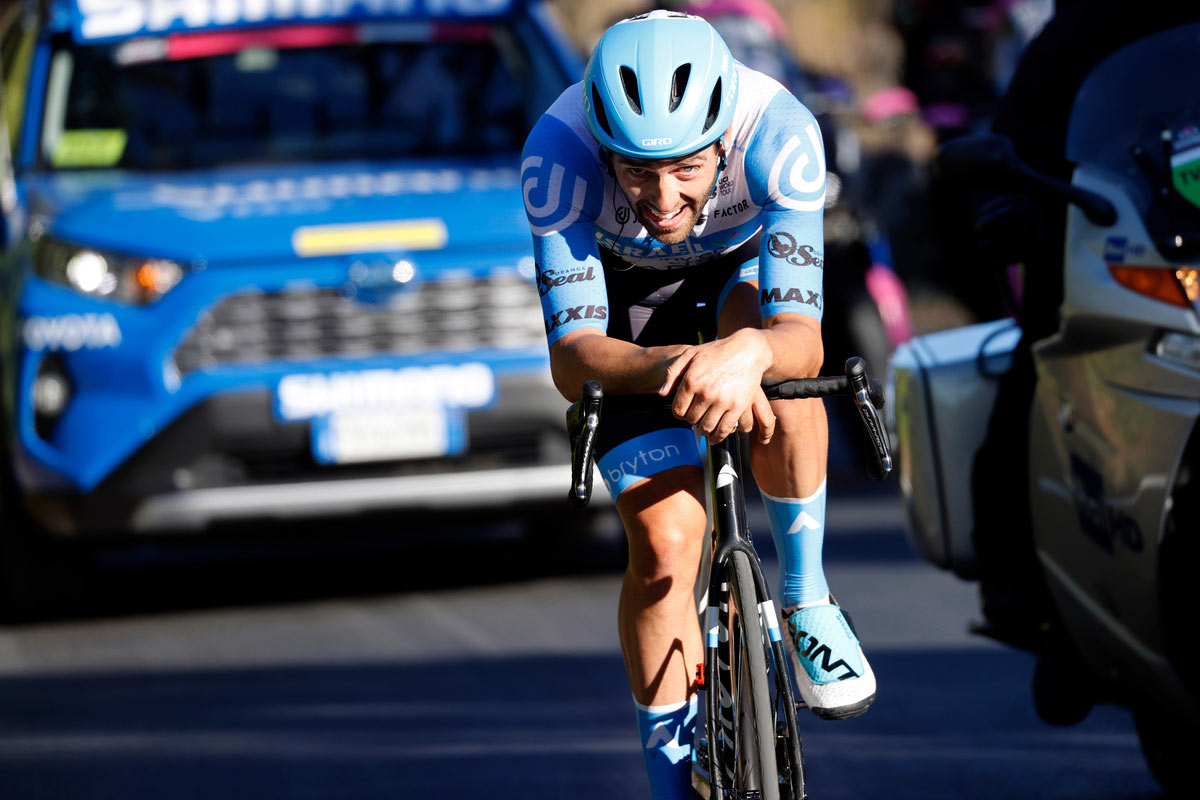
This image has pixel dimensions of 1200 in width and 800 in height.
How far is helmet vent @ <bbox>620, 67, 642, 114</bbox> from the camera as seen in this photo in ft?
12.6

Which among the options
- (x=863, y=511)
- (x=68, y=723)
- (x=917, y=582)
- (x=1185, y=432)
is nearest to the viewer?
(x=1185, y=432)

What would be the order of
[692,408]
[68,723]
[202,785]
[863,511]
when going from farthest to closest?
1. [863,511]
2. [68,723]
3. [202,785]
4. [692,408]

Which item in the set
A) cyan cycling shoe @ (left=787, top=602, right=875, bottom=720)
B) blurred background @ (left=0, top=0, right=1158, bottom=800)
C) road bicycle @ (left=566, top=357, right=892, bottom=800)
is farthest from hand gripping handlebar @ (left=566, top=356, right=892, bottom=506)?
blurred background @ (left=0, top=0, right=1158, bottom=800)

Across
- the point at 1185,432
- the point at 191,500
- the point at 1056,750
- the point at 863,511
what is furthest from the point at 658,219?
the point at 863,511

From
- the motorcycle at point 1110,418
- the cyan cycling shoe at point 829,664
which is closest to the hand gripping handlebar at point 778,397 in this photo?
the cyan cycling shoe at point 829,664

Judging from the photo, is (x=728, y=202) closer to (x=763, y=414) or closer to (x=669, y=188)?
(x=669, y=188)

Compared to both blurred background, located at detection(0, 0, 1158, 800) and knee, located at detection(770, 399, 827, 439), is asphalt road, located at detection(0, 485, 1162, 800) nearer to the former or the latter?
blurred background, located at detection(0, 0, 1158, 800)

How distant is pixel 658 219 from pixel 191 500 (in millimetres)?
4337

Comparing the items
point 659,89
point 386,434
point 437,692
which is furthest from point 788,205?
point 386,434

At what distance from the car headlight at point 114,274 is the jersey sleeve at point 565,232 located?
401 cm

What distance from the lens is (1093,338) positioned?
4.88 meters

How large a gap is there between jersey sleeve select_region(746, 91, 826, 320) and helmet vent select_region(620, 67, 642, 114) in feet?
1.20

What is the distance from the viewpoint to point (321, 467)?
795cm

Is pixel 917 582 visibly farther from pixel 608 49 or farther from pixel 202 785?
pixel 608 49
